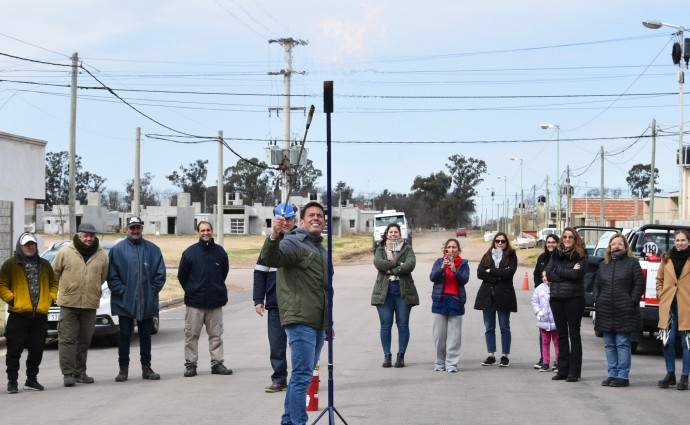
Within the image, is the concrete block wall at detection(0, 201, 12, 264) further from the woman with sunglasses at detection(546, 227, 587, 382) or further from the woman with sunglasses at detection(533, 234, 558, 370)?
the woman with sunglasses at detection(546, 227, 587, 382)

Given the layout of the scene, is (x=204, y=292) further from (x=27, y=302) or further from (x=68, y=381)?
(x=27, y=302)

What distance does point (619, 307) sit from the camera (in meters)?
10.9

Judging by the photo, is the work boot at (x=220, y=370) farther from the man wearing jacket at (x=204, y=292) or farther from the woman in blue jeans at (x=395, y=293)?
the woman in blue jeans at (x=395, y=293)

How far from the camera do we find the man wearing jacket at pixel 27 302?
10.4 meters

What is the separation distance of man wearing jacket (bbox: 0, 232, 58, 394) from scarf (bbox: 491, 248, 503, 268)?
18.8 feet

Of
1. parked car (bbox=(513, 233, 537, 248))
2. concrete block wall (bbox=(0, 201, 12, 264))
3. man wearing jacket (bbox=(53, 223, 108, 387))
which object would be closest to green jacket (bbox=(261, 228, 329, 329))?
man wearing jacket (bbox=(53, 223, 108, 387))

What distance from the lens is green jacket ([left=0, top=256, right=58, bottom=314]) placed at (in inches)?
412

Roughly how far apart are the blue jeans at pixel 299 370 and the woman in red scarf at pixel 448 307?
4620mm

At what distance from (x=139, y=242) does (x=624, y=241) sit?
19.6 ft

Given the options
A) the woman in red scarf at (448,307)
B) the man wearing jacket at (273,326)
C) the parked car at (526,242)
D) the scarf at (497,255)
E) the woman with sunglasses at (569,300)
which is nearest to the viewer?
the man wearing jacket at (273,326)

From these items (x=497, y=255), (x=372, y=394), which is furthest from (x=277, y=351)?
(x=497, y=255)

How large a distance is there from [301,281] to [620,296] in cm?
507

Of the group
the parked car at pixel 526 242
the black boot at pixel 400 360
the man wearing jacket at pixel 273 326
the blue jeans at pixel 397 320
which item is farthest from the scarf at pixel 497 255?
the parked car at pixel 526 242

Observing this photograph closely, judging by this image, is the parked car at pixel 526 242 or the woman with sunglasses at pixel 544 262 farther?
the parked car at pixel 526 242
